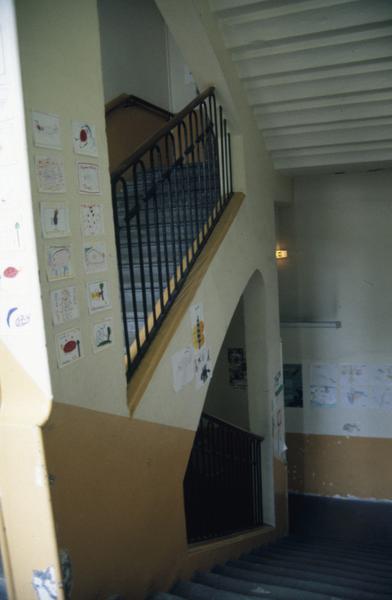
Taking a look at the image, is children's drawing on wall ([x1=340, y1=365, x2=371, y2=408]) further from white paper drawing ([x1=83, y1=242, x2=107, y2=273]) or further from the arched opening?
white paper drawing ([x1=83, y1=242, x2=107, y2=273])

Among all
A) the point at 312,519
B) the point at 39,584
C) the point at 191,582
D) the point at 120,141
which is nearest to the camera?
the point at 39,584

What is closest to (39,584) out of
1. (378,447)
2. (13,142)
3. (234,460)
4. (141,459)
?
(141,459)

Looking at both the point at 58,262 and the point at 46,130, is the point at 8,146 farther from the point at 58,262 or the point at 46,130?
the point at 58,262

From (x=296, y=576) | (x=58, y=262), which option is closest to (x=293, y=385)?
(x=296, y=576)

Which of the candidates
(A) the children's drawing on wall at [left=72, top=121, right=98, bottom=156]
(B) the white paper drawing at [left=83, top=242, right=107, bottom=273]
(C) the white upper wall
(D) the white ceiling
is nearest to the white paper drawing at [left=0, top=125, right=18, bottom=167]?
(A) the children's drawing on wall at [left=72, top=121, right=98, bottom=156]

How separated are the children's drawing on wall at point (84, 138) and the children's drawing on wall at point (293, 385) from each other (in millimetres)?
4602

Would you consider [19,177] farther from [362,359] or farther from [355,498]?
[355,498]

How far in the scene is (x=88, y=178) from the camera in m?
1.85

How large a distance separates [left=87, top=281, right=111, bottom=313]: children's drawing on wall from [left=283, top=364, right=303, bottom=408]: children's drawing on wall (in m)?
4.39

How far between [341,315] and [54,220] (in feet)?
15.2

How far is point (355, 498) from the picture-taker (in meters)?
5.96

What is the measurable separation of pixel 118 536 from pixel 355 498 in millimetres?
4720

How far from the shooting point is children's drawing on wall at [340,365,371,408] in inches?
227

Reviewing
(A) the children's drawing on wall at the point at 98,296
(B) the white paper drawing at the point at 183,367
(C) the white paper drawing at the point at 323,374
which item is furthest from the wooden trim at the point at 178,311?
(C) the white paper drawing at the point at 323,374
